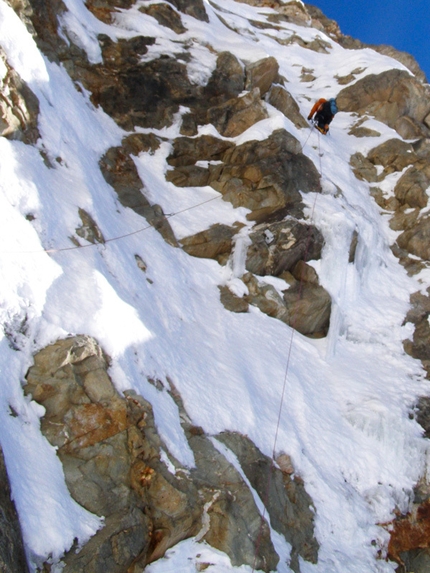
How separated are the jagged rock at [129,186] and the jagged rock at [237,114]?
3.61 metres

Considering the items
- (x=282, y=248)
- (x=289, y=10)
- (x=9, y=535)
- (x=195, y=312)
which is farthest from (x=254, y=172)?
(x=289, y=10)

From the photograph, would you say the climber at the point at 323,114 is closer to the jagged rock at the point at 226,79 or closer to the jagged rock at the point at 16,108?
the jagged rock at the point at 226,79

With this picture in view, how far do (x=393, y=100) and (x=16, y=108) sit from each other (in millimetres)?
17063

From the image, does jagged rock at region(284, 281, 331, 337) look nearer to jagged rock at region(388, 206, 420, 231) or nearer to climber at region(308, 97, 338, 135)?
jagged rock at region(388, 206, 420, 231)

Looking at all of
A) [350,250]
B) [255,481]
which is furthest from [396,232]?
[255,481]

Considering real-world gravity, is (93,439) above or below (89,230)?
below

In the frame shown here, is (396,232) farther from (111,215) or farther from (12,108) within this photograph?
(12,108)

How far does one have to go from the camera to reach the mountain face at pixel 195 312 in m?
5.70

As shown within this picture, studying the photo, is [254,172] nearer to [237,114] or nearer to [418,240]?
[237,114]

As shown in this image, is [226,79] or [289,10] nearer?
[226,79]

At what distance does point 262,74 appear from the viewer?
16.8m

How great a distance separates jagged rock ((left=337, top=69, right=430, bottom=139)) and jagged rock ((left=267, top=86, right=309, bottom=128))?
198 inches

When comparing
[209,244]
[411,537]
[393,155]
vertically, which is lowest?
[411,537]

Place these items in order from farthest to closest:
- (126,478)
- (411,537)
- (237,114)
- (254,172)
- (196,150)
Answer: (237,114) < (196,150) < (254,172) < (411,537) < (126,478)
